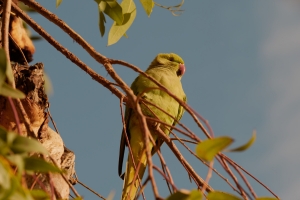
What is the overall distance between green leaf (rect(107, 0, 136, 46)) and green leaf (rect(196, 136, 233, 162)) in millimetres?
1189

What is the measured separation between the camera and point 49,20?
1942mm

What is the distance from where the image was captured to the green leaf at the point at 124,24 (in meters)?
2.12

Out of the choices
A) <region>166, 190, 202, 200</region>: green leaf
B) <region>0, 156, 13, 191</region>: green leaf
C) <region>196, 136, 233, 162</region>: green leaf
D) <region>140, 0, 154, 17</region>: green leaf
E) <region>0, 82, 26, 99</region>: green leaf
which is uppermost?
<region>140, 0, 154, 17</region>: green leaf

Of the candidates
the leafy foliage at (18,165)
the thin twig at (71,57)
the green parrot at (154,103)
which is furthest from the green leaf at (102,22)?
the leafy foliage at (18,165)

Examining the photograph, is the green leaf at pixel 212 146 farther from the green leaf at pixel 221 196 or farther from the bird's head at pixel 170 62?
the bird's head at pixel 170 62

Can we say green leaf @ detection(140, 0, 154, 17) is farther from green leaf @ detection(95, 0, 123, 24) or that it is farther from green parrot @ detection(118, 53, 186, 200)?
green parrot @ detection(118, 53, 186, 200)

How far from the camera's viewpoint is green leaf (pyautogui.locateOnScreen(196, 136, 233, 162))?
96cm

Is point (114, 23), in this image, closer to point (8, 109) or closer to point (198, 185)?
point (8, 109)

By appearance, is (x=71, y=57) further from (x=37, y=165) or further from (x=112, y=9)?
(x=37, y=165)

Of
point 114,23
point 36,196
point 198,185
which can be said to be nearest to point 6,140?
point 36,196

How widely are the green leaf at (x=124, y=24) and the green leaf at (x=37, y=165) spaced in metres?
1.18

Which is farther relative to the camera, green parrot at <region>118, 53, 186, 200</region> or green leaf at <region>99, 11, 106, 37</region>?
green parrot at <region>118, 53, 186, 200</region>

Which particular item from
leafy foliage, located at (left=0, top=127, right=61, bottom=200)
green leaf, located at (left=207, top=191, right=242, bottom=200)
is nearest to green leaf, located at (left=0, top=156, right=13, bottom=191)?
leafy foliage, located at (left=0, top=127, right=61, bottom=200)

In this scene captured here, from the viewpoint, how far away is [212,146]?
0.97 meters
